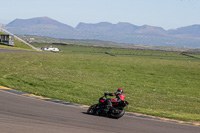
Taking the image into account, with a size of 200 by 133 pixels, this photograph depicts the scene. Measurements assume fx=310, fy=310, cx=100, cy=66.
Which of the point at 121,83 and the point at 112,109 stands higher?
the point at 112,109

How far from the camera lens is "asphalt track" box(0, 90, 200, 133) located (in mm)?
12145

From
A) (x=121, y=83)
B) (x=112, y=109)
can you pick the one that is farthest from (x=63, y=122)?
(x=121, y=83)

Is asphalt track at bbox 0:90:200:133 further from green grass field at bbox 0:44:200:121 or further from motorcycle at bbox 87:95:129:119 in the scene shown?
green grass field at bbox 0:44:200:121

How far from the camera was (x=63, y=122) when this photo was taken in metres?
13.6

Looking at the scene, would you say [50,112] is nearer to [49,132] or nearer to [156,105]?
[49,132]

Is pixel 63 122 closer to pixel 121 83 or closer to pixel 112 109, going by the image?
pixel 112 109

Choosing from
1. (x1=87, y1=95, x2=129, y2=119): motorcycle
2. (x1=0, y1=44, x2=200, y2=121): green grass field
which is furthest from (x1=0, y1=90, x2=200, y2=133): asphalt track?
(x1=0, y1=44, x2=200, y2=121): green grass field

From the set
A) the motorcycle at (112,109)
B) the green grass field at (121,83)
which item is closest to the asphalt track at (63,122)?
the motorcycle at (112,109)

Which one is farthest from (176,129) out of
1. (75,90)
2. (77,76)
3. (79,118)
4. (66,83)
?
(77,76)

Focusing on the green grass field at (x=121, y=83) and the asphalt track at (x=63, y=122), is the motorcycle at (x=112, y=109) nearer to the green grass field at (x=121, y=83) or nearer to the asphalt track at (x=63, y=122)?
the asphalt track at (x=63, y=122)

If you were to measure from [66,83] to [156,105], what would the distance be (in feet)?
29.5

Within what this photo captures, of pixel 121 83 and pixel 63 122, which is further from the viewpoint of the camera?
pixel 121 83

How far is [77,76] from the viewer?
32.9 m

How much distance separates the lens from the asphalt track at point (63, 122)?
478 inches
